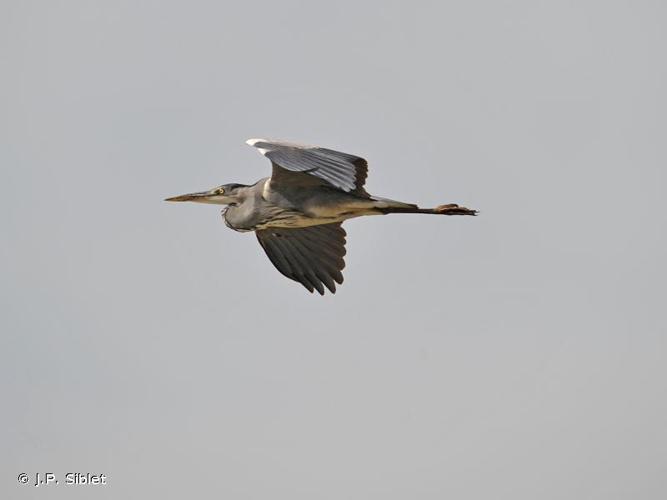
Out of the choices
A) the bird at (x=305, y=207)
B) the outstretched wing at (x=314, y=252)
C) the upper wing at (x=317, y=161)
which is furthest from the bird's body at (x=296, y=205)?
the upper wing at (x=317, y=161)

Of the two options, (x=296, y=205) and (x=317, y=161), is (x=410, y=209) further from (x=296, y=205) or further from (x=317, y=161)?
(x=317, y=161)

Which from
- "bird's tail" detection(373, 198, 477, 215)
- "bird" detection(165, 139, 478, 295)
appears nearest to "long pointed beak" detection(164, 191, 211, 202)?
"bird" detection(165, 139, 478, 295)

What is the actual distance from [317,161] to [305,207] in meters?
1.39

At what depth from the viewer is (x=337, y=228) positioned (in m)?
13.4

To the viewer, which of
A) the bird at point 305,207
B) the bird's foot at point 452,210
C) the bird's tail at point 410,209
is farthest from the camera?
the bird's foot at point 452,210

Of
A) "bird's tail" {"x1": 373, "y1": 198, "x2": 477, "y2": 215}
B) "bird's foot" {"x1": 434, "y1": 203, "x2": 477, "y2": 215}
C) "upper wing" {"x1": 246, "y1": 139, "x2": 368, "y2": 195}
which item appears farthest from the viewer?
"bird's foot" {"x1": 434, "y1": 203, "x2": 477, "y2": 215}

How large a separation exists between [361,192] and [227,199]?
150cm

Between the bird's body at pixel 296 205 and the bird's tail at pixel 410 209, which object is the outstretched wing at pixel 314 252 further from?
the bird's tail at pixel 410 209

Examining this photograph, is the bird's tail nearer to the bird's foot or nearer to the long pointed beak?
the bird's foot

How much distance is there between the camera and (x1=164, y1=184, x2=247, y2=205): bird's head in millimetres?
13164

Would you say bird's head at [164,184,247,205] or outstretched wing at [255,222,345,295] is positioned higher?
bird's head at [164,184,247,205]

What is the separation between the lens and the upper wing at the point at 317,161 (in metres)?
11.0

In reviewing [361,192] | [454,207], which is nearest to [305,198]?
[361,192]

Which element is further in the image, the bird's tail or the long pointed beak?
the long pointed beak
